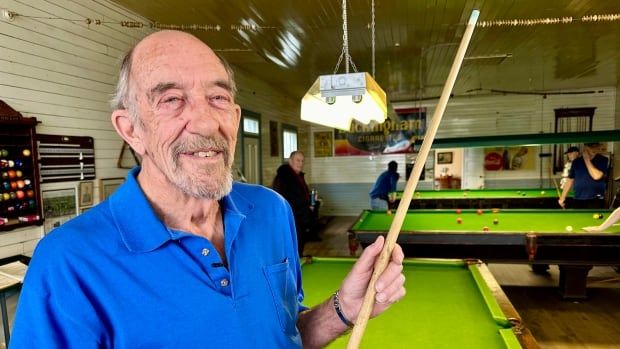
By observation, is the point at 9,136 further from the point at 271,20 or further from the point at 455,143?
the point at 455,143

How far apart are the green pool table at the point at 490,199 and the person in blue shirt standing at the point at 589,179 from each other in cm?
44

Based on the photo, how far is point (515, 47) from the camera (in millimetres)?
5148

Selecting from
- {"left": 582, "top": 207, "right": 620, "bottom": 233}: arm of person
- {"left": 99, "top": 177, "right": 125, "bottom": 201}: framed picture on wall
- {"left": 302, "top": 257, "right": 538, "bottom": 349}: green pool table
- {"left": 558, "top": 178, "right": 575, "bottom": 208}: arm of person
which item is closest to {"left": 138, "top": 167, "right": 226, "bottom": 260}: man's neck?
{"left": 302, "top": 257, "right": 538, "bottom": 349}: green pool table

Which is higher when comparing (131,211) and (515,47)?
(515,47)

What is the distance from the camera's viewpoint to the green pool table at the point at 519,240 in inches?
136

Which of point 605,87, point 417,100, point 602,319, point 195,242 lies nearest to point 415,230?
point 602,319

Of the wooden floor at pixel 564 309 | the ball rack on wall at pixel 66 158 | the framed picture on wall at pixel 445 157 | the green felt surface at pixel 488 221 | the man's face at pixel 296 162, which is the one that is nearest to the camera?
the ball rack on wall at pixel 66 158

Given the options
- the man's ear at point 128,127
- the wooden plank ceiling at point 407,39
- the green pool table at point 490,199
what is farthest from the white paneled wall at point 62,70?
the green pool table at point 490,199

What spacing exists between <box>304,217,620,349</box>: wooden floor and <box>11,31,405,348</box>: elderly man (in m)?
3.25

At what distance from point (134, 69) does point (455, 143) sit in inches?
142

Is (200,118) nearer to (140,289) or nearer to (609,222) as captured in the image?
(140,289)

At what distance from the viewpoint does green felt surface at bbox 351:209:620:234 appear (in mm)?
3800

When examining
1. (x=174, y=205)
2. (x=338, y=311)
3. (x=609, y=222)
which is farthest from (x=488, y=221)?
(x=174, y=205)

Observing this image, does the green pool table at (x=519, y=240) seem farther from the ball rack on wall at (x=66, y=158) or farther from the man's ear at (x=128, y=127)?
the man's ear at (x=128, y=127)
